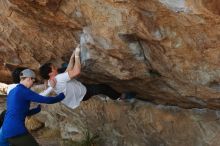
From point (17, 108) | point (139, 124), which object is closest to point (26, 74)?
point (17, 108)

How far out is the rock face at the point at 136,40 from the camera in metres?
5.82

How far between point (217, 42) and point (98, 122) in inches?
176

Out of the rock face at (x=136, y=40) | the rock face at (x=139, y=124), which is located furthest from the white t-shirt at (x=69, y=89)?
the rock face at (x=139, y=124)

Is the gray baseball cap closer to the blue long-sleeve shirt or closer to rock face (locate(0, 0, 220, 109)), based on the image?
the blue long-sleeve shirt

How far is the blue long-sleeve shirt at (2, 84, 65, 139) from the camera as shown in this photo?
6.73 metres

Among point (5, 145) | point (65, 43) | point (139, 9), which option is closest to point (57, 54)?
point (65, 43)

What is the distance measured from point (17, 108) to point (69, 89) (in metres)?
1.04

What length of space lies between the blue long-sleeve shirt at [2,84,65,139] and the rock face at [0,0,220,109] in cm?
103

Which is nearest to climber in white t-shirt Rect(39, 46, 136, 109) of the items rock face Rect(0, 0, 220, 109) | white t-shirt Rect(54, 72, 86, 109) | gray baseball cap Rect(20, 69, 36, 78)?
white t-shirt Rect(54, 72, 86, 109)

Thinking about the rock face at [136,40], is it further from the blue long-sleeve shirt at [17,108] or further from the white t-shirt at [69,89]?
the blue long-sleeve shirt at [17,108]

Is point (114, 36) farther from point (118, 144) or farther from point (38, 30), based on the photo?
point (118, 144)

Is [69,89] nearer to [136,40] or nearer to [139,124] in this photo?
[136,40]

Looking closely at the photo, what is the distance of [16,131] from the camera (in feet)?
22.1

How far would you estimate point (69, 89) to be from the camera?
7.53 m
